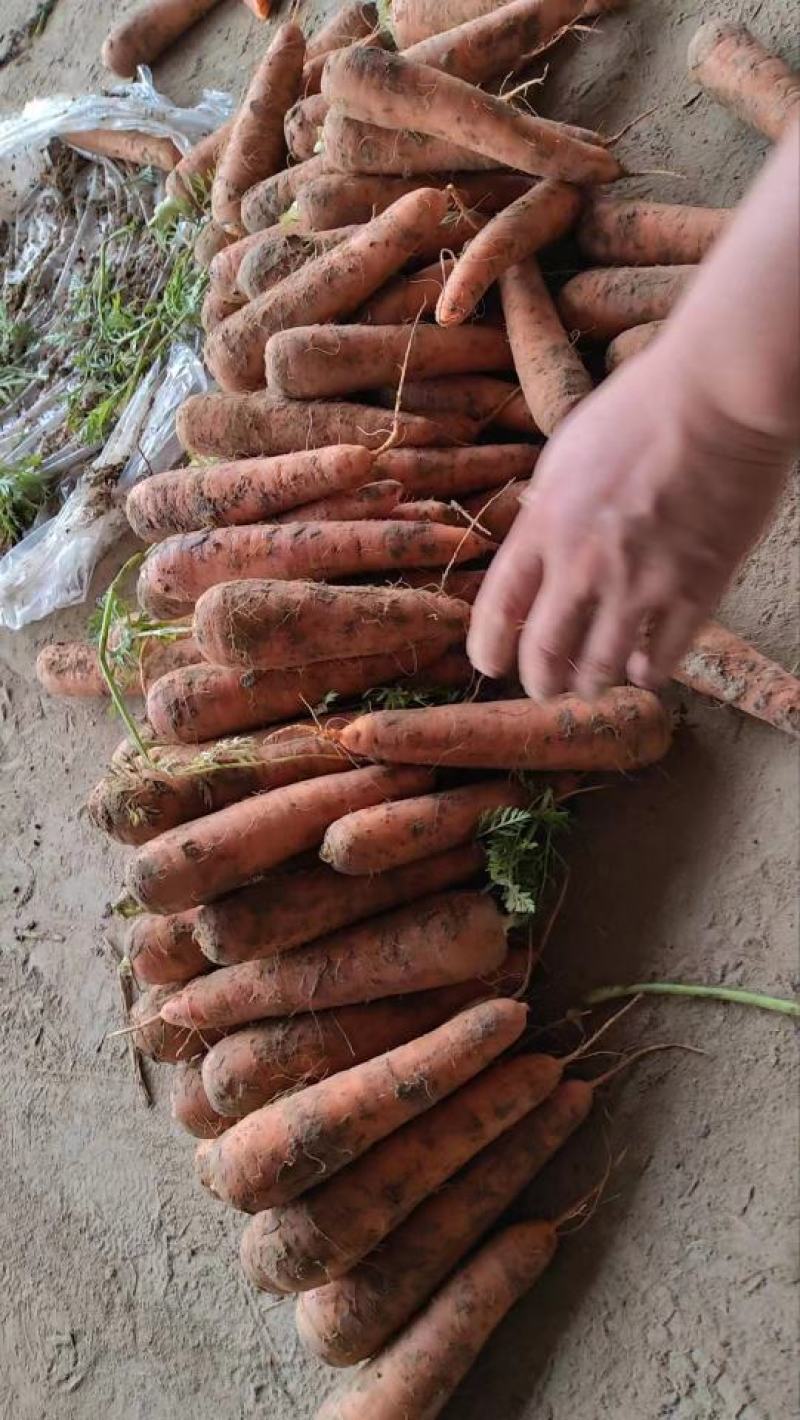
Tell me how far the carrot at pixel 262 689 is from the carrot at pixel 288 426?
460mm

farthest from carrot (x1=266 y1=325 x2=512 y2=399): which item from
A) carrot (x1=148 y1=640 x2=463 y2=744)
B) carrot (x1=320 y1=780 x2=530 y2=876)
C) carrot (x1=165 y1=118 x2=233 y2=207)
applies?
carrot (x1=165 y1=118 x2=233 y2=207)

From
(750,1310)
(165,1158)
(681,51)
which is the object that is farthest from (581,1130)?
(681,51)

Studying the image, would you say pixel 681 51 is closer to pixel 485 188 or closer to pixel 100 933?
pixel 485 188

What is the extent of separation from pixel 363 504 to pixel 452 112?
763mm

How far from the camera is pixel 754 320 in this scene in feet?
2.57

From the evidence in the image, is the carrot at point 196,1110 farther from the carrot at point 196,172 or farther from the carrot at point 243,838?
the carrot at point 196,172

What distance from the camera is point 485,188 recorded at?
227 cm

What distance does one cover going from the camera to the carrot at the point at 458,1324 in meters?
1.69

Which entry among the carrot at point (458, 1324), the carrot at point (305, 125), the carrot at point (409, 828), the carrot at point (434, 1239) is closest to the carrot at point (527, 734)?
the carrot at point (409, 828)

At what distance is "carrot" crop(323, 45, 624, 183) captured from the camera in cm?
210

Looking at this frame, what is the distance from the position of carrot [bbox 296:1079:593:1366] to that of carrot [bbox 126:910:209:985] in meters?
0.58

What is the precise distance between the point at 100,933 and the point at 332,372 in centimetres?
130

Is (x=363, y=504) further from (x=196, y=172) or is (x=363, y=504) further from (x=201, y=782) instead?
(x=196, y=172)

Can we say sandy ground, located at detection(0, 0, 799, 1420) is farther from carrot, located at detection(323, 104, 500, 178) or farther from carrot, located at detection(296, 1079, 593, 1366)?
carrot, located at detection(323, 104, 500, 178)
